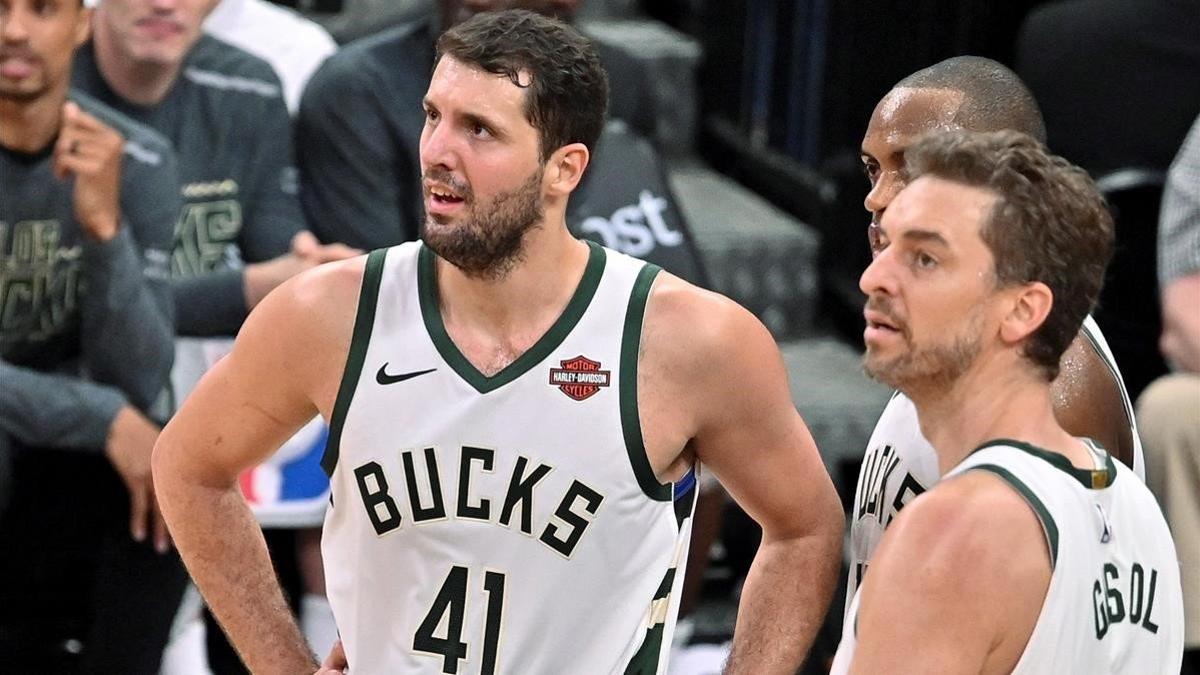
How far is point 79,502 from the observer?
4.58 meters

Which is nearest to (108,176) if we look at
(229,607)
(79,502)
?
(79,502)

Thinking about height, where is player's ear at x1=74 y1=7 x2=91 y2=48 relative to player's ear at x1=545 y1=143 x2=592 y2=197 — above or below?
below

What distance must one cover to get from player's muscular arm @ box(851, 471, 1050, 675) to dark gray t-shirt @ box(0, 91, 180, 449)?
2.67 m

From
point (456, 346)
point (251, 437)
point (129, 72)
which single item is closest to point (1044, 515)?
A: point (456, 346)

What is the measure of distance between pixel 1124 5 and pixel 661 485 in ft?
10.1

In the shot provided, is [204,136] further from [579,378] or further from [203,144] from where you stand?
[579,378]

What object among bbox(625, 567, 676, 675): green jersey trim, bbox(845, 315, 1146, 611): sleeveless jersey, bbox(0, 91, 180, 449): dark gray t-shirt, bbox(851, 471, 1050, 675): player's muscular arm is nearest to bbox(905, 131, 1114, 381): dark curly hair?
bbox(851, 471, 1050, 675): player's muscular arm

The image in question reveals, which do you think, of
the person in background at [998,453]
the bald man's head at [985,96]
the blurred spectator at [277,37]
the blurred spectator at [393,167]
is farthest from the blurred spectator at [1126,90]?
the person in background at [998,453]

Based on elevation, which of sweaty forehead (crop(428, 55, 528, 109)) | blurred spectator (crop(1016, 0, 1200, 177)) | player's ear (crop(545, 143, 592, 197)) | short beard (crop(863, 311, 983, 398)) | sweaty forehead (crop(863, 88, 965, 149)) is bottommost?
blurred spectator (crop(1016, 0, 1200, 177))

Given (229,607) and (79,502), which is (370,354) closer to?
(229,607)

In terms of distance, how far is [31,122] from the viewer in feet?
14.7

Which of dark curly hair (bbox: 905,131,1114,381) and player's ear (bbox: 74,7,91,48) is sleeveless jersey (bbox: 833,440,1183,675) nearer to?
dark curly hair (bbox: 905,131,1114,381)

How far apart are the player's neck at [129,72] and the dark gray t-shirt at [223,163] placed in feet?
0.06

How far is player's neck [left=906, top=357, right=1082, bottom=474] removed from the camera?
2.34m
